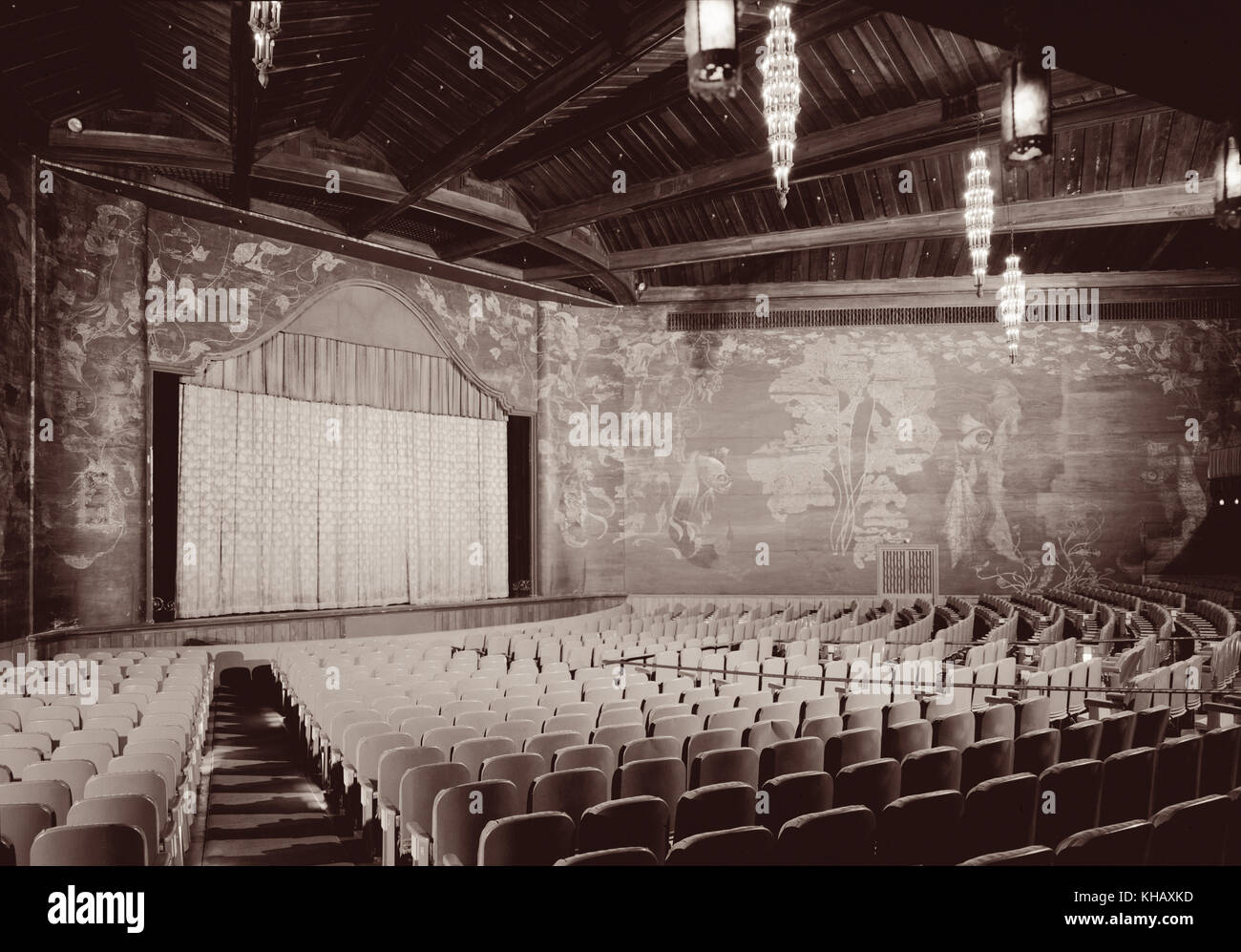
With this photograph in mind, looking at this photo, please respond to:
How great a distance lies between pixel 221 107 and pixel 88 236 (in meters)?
2.71

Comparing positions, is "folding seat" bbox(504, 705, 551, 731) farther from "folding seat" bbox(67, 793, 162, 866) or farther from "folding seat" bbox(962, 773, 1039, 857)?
"folding seat" bbox(962, 773, 1039, 857)

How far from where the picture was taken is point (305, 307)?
14.1 meters

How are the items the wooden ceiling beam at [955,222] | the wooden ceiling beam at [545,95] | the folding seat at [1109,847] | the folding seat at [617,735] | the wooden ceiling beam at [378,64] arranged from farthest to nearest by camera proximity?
1. the wooden ceiling beam at [955,222]
2. the wooden ceiling beam at [378,64]
3. the wooden ceiling beam at [545,95]
4. the folding seat at [617,735]
5. the folding seat at [1109,847]

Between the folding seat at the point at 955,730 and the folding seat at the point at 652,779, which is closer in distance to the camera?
the folding seat at the point at 652,779

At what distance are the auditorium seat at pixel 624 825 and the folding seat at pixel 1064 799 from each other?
5.46 ft

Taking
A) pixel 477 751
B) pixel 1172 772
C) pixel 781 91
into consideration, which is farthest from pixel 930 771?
pixel 781 91

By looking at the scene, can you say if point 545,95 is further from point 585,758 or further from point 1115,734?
point 1115,734

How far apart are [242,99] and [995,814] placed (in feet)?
30.6

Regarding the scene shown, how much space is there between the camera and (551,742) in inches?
196

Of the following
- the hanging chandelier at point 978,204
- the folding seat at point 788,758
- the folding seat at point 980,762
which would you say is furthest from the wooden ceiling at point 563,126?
the folding seat at point 788,758

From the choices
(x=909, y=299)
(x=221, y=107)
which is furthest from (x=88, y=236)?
(x=909, y=299)

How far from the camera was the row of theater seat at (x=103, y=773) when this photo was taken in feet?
9.72

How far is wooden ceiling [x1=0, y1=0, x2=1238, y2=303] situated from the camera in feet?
29.8

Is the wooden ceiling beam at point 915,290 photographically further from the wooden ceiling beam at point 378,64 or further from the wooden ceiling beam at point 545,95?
the wooden ceiling beam at point 378,64
